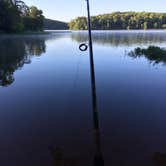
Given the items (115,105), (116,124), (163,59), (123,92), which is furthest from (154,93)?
(163,59)

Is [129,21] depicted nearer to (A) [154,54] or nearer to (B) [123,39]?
(B) [123,39]

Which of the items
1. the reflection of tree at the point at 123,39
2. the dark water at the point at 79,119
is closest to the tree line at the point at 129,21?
the reflection of tree at the point at 123,39

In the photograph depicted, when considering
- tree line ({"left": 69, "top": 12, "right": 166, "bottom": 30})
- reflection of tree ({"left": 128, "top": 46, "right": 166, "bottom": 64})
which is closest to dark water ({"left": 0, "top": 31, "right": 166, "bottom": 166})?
reflection of tree ({"left": 128, "top": 46, "right": 166, "bottom": 64})

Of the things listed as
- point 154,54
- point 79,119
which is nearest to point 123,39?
point 154,54

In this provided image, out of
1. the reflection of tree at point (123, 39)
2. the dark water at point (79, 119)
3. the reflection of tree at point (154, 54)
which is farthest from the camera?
the reflection of tree at point (123, 39)

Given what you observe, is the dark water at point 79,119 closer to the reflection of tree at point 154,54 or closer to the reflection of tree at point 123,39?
the reflection of tree at point 154,54

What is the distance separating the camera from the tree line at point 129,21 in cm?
17200

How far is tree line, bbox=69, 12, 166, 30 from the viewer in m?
172

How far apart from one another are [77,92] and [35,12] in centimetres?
10378

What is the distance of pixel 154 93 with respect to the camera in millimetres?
12500

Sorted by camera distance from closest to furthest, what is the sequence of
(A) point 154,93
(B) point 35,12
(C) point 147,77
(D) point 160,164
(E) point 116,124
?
(D) point 160,164
(E) point 116,124
(A) point 154,93
(C) point 147,77
(B) point 35,12

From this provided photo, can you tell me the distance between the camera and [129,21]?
181 m

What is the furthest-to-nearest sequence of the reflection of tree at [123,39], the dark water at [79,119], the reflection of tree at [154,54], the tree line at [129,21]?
1. the tree line at [129,21]
2. the reflection of tree at [123,39]
3. the reflection of tree at [154,54]
4. the dark water at [79,119]

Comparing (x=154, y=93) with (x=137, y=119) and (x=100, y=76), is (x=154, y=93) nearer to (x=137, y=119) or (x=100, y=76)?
(x=137, y=119)
